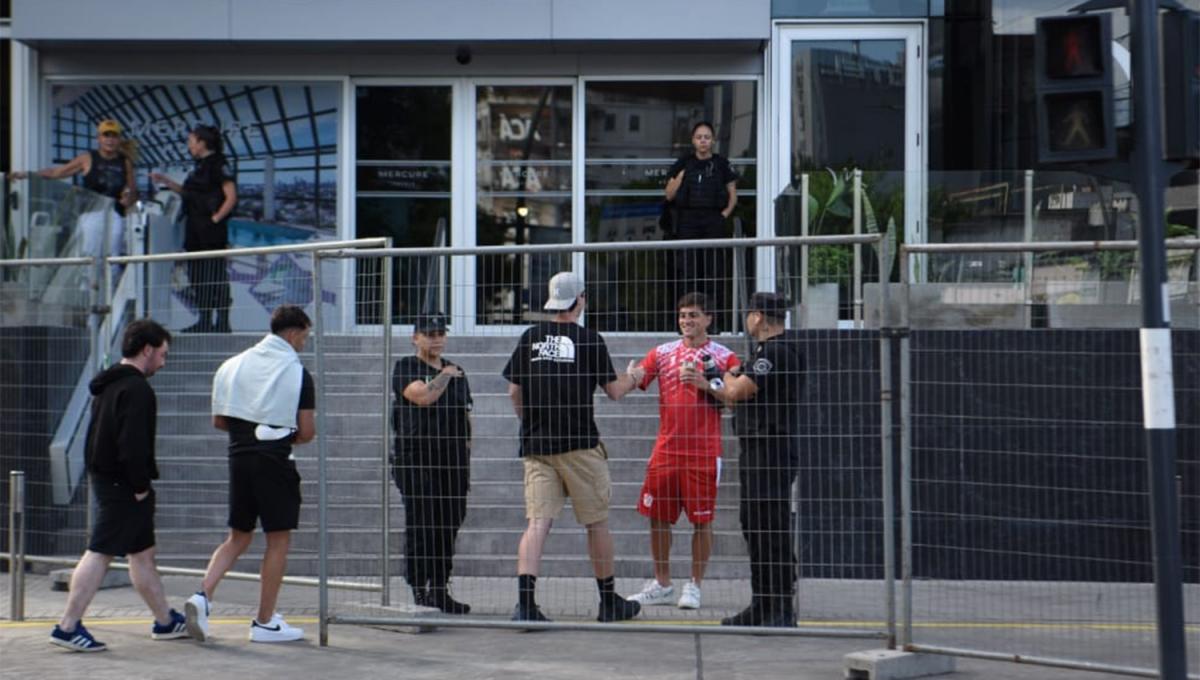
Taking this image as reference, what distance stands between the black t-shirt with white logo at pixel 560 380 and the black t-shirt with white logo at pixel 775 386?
0.86 m

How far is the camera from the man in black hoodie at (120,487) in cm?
888

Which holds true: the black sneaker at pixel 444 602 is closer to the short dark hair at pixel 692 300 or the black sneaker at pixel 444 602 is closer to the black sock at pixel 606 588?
the black sock at pixel 606 588

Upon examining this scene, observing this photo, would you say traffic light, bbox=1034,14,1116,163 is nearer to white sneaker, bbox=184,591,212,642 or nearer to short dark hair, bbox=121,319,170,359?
short dark hair, bbox=121,319,170,359

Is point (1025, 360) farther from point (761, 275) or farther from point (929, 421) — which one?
point (761, 275)

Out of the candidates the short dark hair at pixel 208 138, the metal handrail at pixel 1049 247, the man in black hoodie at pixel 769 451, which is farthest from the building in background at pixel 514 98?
the metal handrail at pixel 1049 247

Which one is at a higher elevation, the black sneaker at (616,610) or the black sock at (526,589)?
the black sock at (526,589)

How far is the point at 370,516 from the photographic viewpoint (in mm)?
9820

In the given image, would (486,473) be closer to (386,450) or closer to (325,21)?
(386,450)

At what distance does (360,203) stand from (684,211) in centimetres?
424

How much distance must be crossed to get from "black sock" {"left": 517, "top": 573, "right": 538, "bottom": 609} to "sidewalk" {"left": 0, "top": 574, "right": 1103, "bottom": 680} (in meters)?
0.22

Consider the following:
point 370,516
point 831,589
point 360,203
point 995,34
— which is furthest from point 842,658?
point 360,203

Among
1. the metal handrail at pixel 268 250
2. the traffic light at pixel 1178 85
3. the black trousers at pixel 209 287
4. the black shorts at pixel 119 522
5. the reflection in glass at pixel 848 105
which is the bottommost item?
the black shorts at pixel 119 522

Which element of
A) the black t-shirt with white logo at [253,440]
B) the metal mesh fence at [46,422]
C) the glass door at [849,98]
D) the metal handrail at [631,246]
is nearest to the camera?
the metal handrail at [631,246]

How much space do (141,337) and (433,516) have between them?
6.60 ft
